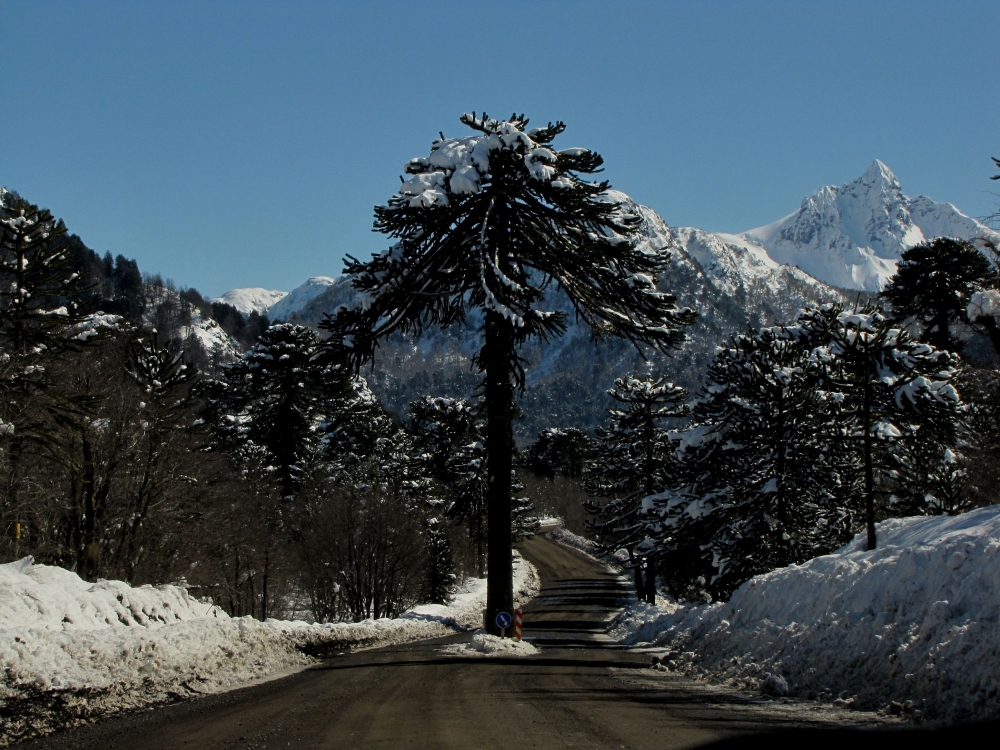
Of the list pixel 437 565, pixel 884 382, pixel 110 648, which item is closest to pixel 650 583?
pixel 437 565

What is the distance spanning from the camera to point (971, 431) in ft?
100

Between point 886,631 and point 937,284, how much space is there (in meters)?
41.5

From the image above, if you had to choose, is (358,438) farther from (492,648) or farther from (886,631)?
(886,631)

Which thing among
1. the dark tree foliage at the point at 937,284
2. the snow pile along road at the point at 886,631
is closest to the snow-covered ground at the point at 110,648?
the snow pile along road at the point at 886,631

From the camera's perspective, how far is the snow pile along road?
7.20 m

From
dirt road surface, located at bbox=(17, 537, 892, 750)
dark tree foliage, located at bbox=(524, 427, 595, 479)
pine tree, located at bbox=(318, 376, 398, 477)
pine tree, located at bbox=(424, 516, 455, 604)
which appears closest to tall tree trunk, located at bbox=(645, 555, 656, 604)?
pine tree, located at bbox=(424, 516, 455, 604)

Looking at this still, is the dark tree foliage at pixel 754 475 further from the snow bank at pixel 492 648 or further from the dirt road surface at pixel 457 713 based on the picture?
the dirt road surface at pixel 457 713

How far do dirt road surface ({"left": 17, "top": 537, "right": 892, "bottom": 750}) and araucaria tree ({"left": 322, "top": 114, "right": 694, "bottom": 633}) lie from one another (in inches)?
207

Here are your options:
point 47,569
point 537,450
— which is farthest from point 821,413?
point 537,450

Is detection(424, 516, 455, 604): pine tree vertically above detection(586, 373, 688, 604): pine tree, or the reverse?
detection(586, 373, 688, 604): pine tree

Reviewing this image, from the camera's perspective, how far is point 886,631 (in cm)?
852

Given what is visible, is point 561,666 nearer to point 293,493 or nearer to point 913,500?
point 913,500

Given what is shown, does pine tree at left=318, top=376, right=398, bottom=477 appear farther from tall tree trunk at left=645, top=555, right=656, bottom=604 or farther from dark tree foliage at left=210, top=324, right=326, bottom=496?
tall tree trunk at left=645, top=555, right=656, bottom=604

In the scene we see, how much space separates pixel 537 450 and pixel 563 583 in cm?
6969
